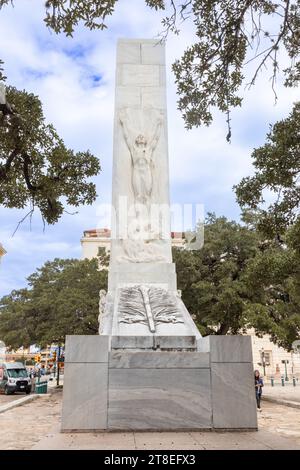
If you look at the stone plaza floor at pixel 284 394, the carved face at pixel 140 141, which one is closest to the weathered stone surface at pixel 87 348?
the carved face at pixel 140 141

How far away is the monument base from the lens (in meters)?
7.70

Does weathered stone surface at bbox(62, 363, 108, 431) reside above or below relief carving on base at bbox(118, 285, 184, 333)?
below

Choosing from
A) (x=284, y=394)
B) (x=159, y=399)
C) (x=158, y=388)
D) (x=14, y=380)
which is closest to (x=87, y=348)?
(x=158, y=388)

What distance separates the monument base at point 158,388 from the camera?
770 cm

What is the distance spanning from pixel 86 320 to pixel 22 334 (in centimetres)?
503

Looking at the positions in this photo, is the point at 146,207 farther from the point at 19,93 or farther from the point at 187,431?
the point at 187,431

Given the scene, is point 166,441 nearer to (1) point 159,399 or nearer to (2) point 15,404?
(1) point 159,399

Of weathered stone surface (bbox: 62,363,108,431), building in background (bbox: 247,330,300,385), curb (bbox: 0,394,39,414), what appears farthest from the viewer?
building in background (bbox: 247,330,300,385)

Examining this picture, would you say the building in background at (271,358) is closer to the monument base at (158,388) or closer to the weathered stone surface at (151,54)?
the weathered stone surface at (151,54)

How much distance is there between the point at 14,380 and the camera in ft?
87.7

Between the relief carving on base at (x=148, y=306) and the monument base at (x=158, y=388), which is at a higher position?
the relief carving on base at (x=148, y=306)

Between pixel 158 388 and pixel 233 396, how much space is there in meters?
1.28

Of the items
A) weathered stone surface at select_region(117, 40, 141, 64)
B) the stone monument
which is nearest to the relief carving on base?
the stone monument

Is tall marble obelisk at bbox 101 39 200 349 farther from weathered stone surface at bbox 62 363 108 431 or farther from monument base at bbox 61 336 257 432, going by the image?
weathered stone surface at bbox 62 363 108 431
